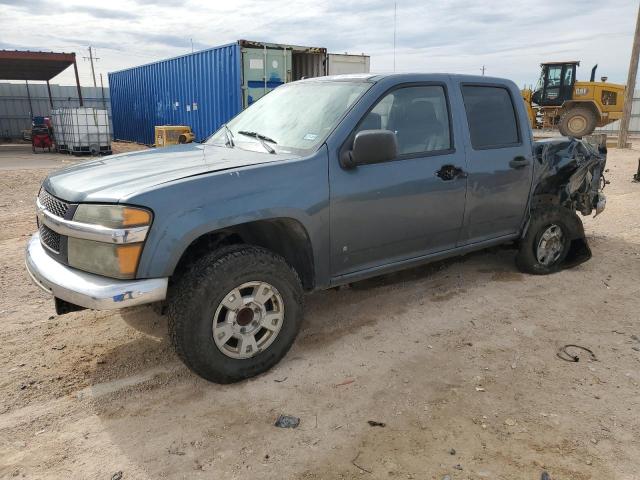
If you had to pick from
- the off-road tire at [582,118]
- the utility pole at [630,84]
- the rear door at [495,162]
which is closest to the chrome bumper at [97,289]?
the rear door at [495,162]

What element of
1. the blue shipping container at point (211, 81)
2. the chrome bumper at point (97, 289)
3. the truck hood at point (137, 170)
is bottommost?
the chrome bumper at point (97, 289)

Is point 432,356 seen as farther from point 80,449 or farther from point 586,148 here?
point 586,148

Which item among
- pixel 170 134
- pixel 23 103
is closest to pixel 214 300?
pixel 170 134

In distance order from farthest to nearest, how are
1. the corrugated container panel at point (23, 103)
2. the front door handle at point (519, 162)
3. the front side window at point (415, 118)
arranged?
the corrugated container panel at point (23, 103) < the front door handle at point (519, 162) < the front side window at point (415, 118)

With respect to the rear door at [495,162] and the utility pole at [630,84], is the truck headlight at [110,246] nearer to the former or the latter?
the rear door at [495,162]

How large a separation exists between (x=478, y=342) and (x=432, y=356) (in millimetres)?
441

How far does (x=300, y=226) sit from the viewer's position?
315 centimetres

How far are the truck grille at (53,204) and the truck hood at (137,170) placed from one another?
1.5 inches

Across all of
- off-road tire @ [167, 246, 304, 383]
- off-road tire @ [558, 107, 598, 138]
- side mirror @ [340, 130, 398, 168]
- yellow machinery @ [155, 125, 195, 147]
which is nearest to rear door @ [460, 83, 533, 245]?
side mirror @ [340, 130, 398, 168]

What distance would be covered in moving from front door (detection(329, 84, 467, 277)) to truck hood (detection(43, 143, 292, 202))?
567mm

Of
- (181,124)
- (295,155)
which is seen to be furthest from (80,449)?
(181,124)

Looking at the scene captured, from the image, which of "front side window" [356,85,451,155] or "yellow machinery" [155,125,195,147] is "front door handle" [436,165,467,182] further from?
"yellow machinery" [155,125,195,147]

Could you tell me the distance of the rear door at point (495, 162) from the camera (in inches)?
161

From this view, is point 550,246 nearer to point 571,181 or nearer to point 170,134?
point 571,181
